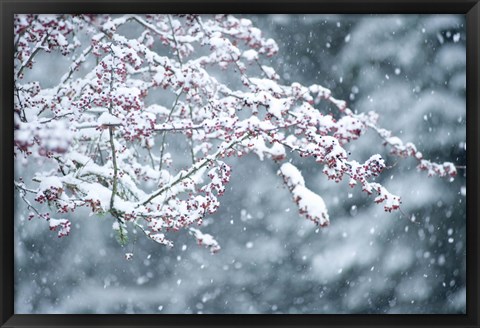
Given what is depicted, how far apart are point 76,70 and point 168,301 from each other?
41.6 inches

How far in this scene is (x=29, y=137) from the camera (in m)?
2.00

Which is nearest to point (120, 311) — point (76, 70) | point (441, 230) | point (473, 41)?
point (76, 70)

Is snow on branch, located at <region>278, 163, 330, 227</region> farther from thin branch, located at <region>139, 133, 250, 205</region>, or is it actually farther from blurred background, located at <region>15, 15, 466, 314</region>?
thin branch, located at <region>139, 133, 250, 205</region>

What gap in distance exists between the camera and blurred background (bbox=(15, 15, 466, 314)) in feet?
7.43

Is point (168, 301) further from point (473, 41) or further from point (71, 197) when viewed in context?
point (473, 41)

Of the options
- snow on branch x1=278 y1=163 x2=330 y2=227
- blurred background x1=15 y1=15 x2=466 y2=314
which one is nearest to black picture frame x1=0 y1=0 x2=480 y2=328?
blurred background x1=15 y1=15 x2=466 y2=314

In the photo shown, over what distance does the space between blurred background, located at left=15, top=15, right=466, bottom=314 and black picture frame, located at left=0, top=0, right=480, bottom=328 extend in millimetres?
41

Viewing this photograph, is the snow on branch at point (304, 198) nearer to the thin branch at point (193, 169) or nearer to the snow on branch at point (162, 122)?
the snow on branch at point (162, 122)

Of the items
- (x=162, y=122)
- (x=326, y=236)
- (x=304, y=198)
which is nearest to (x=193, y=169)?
(x=162, y=122)

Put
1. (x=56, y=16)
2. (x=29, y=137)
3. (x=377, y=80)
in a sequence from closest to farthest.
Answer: (x=29, y=137) < (x=56, y=16) < (x=377, y=80)

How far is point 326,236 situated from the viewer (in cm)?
230

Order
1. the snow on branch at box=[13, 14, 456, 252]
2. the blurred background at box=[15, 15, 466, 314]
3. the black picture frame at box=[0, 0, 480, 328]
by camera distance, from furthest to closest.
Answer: the blurred background at box=[15, 15, 466, 314] → the black picture frame at box=[0, 0, 480, 328] → the snow on branch at box=[13, 14, 456, 252]
